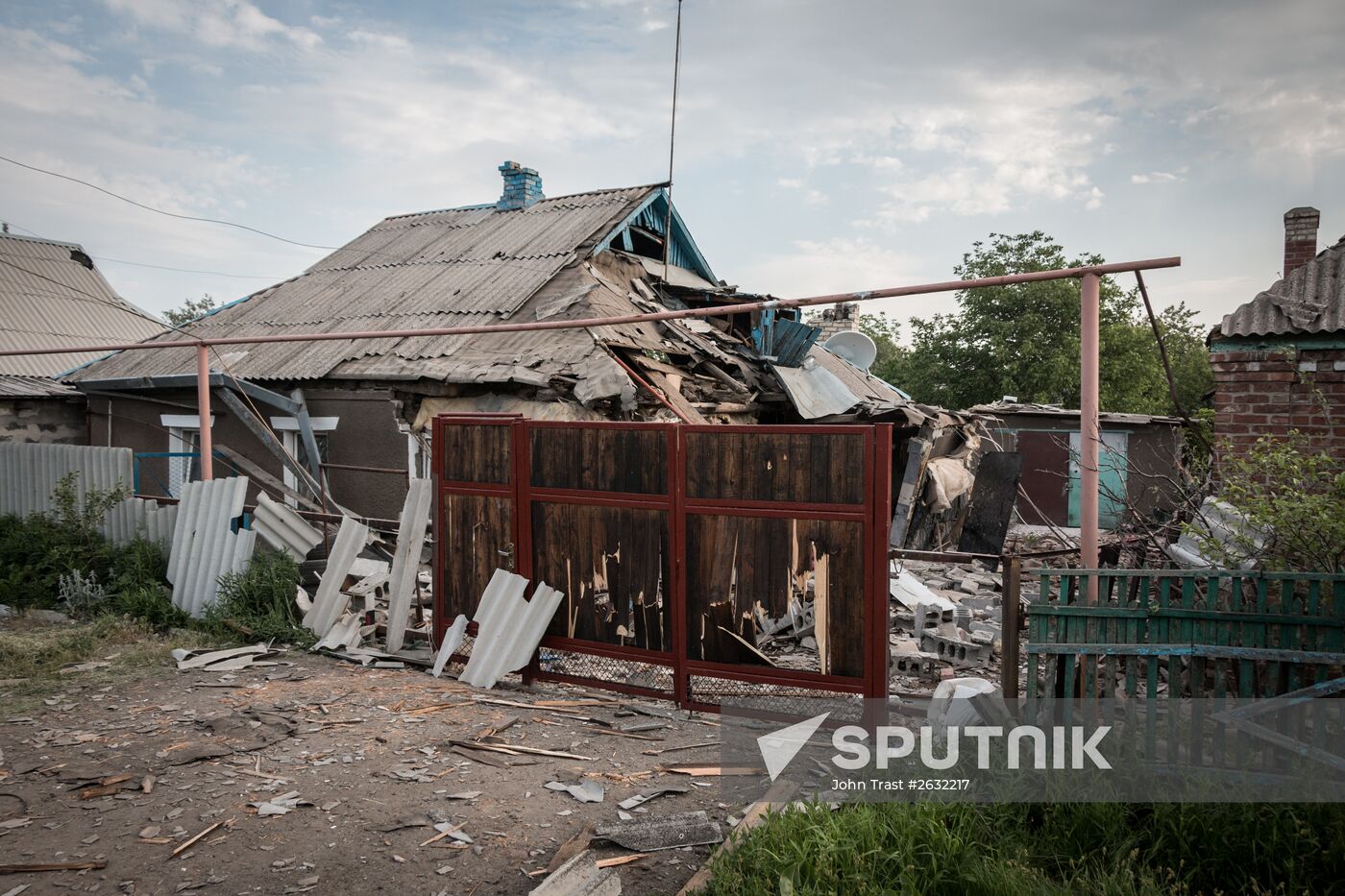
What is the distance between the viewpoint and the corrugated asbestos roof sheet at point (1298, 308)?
644 cm

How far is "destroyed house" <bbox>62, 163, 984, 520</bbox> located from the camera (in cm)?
1002

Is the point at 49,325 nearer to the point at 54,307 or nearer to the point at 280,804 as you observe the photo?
the point at 54,307

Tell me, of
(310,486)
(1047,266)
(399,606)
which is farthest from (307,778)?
(1047,266)

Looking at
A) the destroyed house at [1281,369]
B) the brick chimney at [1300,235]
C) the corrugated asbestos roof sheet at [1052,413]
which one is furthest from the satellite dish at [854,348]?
the destroyed house at [1281,369]

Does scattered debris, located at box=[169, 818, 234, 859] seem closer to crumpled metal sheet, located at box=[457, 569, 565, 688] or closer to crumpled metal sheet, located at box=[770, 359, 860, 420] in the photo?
crumpled metal sheet, located at box=[457, 569, 565, 688]

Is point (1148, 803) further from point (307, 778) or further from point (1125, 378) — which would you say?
point (1125, 378)

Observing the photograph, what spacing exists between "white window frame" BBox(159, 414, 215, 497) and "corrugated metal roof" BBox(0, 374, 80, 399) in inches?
107

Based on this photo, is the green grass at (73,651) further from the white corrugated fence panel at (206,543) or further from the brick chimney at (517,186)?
the brick chimney at (517,186)

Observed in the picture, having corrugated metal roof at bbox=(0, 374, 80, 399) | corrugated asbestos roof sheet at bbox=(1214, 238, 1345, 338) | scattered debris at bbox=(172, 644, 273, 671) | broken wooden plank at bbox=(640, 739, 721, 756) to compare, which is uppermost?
corrugated asbestos roof sheet at bbox=(1214, 238, 1345, 338)

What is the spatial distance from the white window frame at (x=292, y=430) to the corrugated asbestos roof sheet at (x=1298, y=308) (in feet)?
33.4

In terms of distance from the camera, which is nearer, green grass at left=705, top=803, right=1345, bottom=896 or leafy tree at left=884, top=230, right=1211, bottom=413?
green grass at left=705, top=803, right=1345, bottom=896

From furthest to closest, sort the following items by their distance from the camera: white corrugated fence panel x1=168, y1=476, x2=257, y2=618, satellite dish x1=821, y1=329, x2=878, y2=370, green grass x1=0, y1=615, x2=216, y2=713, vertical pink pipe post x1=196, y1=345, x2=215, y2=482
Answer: satellite dish x1=821, y1=329, x2=878, y2=370 → vertical pink pipe post x1=196, y1=345, x2=215, y2=482 → white corrugated fence panel x1=168, y1=476, x2=257, y2=618 → green grass x1=0, y1=615, x2=216, y2=713

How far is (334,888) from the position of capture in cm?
345

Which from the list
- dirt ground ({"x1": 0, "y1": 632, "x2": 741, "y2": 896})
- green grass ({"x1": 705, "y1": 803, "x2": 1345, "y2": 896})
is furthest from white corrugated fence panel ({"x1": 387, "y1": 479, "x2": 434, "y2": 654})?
green grass ({"x1": 705, "y1": 803, "x2": 1345, "y2": 896})
